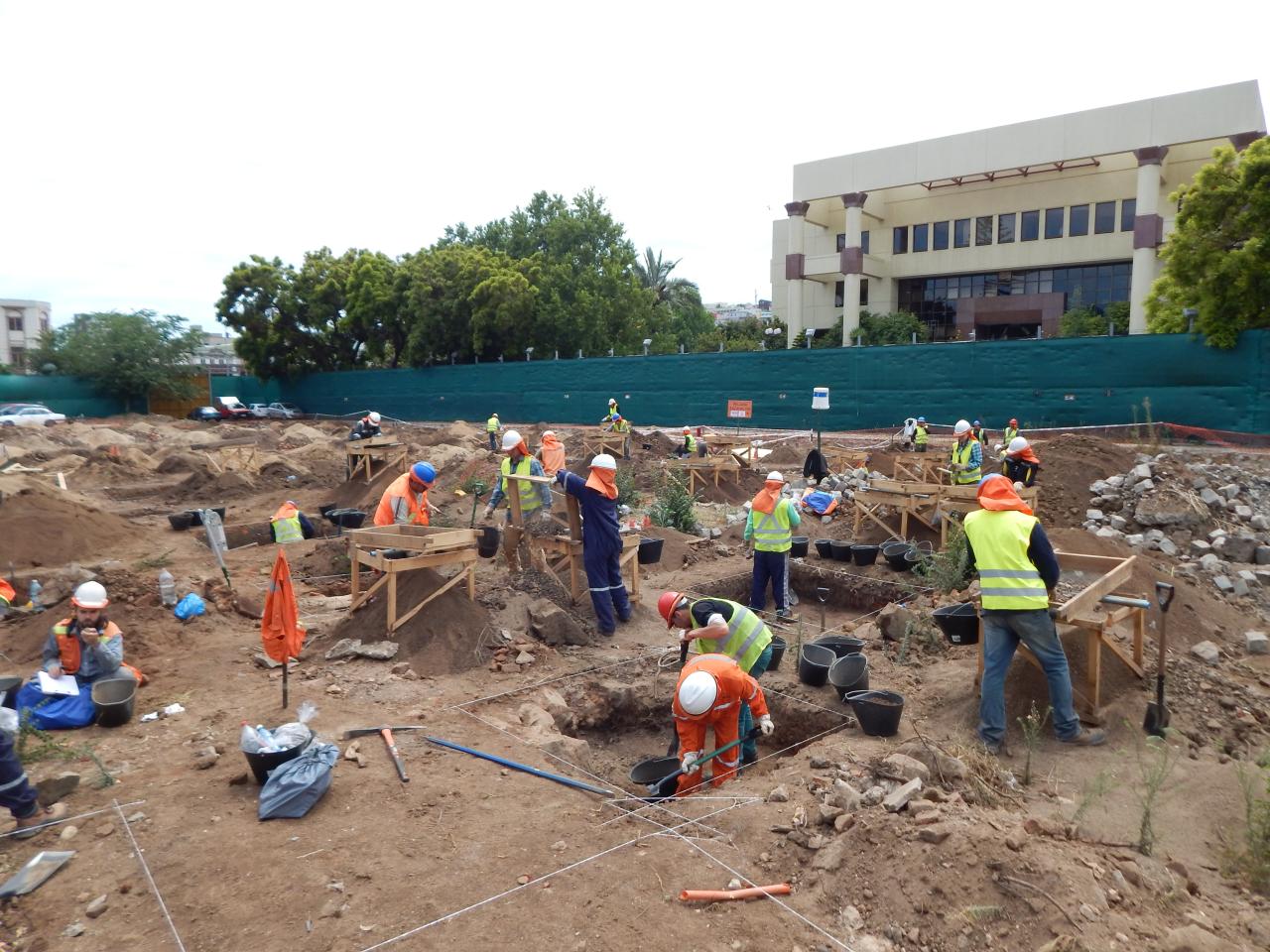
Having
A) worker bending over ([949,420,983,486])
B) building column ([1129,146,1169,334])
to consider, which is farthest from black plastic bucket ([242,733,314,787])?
building column ([1129,146,1169,334])

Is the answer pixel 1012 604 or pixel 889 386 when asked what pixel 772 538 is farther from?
pixel 889 386

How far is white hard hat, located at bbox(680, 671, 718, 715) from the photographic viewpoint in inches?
196

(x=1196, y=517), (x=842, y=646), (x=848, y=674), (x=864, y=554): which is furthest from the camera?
(x=1196, y=517)

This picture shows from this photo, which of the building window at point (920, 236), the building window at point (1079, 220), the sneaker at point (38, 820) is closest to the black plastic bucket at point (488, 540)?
the sneaker at point (38, 820)

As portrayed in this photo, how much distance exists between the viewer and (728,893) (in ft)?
12.3

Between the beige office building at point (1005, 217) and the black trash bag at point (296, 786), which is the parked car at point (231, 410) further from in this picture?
the black trash bag at point (296, 786)

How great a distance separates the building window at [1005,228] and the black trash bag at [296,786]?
35.1 m

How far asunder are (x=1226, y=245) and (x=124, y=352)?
43.1m

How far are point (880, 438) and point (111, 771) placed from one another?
21.8m

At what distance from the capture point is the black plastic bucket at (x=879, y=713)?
18.8 feet

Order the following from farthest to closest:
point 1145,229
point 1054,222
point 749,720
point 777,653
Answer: point 1054,222 → point 1145,229 → point 777,653 → point 749,720

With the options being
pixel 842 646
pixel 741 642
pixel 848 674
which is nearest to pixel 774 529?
pixel 842 646

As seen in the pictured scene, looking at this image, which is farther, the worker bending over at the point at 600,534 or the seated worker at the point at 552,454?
the seated worker at the point at 552,454

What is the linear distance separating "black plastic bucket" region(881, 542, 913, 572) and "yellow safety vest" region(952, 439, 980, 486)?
1.65 metres
